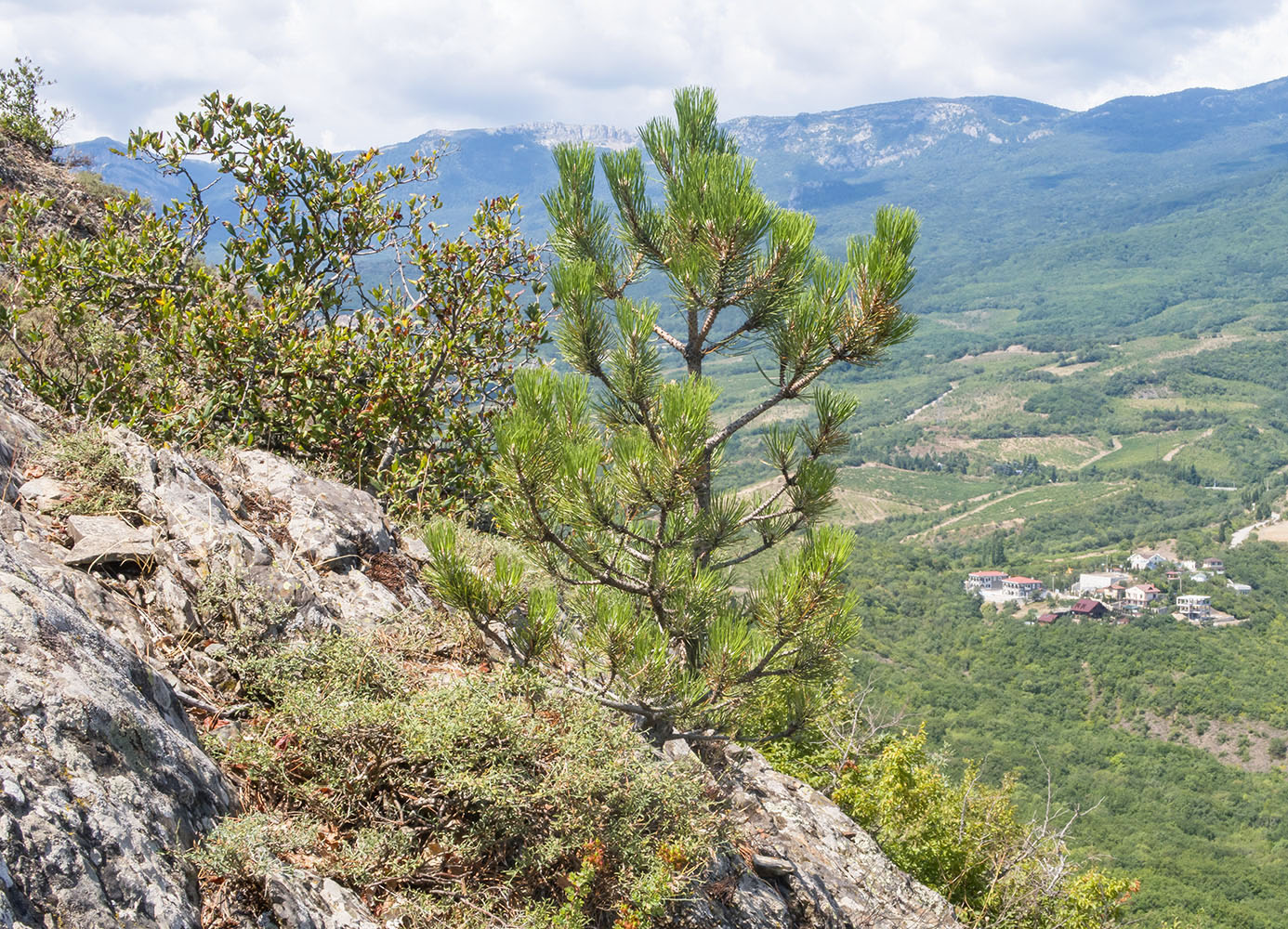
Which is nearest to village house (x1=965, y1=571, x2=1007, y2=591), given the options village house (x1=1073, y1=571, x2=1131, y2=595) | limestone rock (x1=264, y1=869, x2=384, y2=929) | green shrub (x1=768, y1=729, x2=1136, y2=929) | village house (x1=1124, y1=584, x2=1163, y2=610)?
village house (x1=1073, y1=571, x2=1131, y2=595)

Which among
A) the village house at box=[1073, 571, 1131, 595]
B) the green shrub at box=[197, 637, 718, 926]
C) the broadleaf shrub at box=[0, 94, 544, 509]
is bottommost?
the village house at box=[1073, 571, 1131, 595]

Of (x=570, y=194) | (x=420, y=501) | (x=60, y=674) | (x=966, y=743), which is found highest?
(x=570, y=194)

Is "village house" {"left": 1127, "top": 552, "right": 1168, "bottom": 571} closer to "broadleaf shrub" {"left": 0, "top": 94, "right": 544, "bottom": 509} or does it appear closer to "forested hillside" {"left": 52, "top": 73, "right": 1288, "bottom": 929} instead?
"forested hillside" {"left": 52, "top": 73, "right": 1288, "bottom": 929}

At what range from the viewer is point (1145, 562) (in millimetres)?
100750

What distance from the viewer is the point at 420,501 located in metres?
6.29

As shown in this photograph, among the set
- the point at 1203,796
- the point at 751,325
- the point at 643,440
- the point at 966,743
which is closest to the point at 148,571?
the point at 643,440

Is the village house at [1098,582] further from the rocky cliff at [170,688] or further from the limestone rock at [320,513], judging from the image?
the limestone rock at [320,513]

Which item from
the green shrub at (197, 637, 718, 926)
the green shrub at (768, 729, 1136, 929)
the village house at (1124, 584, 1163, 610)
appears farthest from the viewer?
the village house at (1124, 584, 1163, 610)

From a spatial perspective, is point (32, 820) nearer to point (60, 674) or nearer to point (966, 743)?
point (60, 674)

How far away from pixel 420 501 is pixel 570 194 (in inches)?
107

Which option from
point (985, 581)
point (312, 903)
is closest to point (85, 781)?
point (312, 903)

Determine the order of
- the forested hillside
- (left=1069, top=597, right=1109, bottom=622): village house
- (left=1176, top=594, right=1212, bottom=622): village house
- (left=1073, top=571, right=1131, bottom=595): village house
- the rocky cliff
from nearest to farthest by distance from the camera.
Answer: the rocky cliff, the forested hillside, (left=1069, top=597, right=1109, bottom=622): village house, (left=1176, top=594, right=1212, bottom=622): village house, (left=1073, top=571, right=1131, bottom=595): village house

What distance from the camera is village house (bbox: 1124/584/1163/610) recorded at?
88750mm

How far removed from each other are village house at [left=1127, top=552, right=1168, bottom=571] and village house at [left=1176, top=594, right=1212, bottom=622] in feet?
39.0
